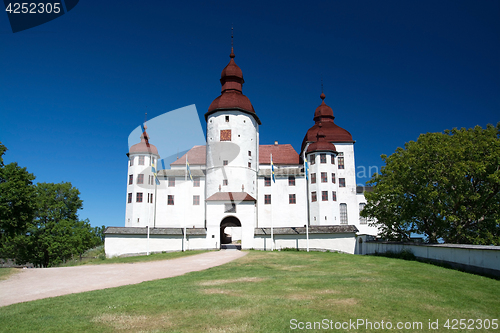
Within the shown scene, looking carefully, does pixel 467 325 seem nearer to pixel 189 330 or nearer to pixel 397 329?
pixel 397 329

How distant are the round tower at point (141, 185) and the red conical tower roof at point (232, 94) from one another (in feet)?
27.9

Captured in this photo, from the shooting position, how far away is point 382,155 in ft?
104

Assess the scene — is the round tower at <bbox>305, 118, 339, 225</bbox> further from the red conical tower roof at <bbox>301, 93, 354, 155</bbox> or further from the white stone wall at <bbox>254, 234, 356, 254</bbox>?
the white stone wall at <bbox>254, 234, 356, 254</bbox>

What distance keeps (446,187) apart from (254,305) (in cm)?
2038

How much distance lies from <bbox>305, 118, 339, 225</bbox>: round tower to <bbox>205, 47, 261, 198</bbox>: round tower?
7.02m

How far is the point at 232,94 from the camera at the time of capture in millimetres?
42875

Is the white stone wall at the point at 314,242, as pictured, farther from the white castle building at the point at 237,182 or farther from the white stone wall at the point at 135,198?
the white stone wall at the point at 135,198

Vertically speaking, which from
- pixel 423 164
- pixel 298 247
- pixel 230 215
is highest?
pixel 423 164

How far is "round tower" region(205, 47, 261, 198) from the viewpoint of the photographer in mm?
40500

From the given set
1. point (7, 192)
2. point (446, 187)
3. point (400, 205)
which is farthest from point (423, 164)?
point (7, 192)

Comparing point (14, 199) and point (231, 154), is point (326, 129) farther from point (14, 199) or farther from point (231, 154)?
point (14, 199)

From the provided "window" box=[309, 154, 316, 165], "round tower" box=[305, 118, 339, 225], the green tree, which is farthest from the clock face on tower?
the green tree

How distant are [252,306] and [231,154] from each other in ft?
109

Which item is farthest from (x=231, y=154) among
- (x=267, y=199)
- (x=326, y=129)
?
(x=326, y=129)
